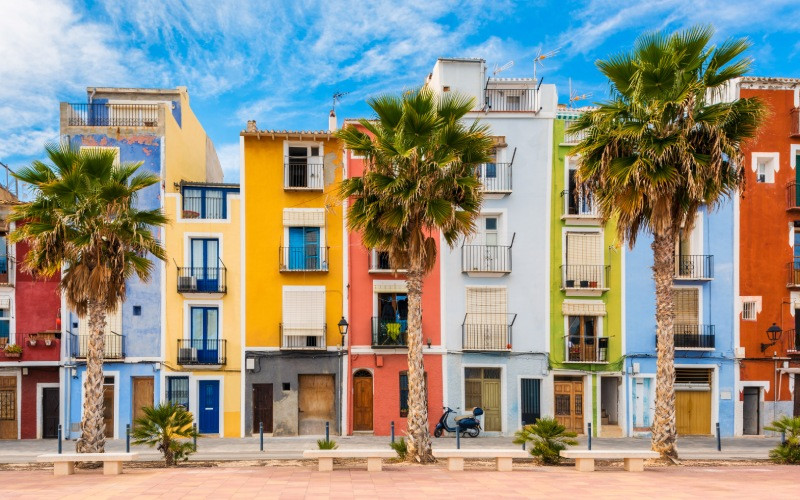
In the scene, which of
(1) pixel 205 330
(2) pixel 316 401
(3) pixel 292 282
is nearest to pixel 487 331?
(2) pixel 316 401

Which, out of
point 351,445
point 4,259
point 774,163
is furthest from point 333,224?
point 774,163

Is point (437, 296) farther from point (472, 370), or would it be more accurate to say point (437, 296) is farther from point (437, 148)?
point (437, 148)

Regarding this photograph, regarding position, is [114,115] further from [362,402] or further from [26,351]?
[362,402]

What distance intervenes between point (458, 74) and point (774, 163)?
13.1m

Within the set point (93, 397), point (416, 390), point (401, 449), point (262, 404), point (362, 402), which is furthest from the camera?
point (362, 402)

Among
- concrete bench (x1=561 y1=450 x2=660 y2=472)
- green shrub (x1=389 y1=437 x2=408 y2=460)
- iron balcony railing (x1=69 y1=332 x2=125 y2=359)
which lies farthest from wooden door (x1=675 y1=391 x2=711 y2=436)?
iron balcony railing (x1=69 y1=332 x2=125 y2=359)

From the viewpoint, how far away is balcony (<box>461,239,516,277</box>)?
2709cm

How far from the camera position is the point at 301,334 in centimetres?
2691

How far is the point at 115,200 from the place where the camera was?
18172mm

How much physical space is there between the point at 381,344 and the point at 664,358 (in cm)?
1163

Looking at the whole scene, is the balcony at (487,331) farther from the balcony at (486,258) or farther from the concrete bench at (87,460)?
the concrete bench at (87,460)

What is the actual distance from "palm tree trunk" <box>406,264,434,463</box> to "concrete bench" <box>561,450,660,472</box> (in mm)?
3424

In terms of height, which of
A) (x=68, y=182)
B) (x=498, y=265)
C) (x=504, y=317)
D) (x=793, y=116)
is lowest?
(x=504, y=317)

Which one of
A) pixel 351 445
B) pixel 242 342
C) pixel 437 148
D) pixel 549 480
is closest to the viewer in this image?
pixel 549 480
